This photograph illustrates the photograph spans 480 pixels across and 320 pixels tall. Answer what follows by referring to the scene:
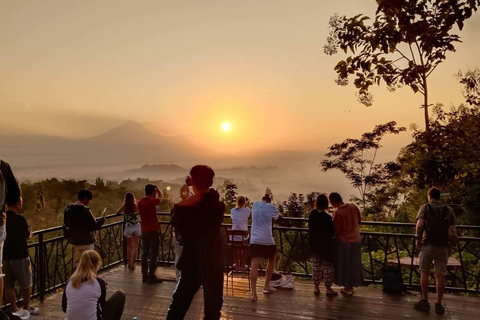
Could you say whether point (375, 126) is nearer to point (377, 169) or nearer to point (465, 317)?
point (377, 169)

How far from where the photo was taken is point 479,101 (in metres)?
11.2

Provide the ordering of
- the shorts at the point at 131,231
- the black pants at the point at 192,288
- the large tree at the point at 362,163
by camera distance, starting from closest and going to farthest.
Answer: the black pants at the point at 192,288 < the shorts at the point at 131,231 < the large tree at the point at 362,163

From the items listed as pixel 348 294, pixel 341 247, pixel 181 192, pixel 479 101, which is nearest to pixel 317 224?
pixel 341 247

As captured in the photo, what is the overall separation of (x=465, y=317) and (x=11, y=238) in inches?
263

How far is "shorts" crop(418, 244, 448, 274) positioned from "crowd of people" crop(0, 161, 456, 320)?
14 millimetres

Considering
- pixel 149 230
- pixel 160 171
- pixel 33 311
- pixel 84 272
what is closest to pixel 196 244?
pixel 84 272

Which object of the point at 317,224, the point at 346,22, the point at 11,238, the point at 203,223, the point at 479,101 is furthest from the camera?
the point at 479,101

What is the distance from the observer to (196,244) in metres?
4.14

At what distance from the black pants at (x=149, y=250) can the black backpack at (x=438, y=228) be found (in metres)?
4.85

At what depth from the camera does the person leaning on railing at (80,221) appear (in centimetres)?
646

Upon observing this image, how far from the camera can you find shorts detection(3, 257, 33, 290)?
5590mm

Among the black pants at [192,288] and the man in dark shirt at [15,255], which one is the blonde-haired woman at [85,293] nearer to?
the black pants at [192,288]

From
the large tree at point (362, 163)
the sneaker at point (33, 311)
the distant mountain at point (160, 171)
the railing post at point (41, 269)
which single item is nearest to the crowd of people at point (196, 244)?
the sneaker at point (33, 311)

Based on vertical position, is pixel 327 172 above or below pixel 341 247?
above
